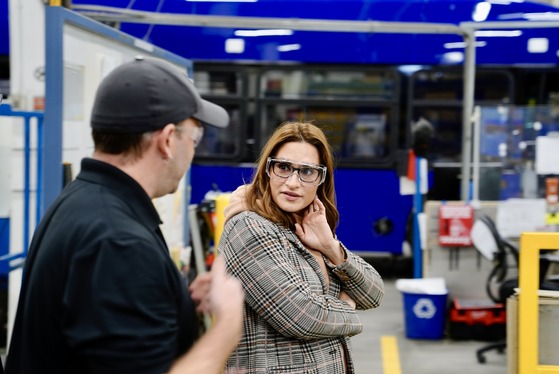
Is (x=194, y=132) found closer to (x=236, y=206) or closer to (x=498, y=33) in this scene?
(x=236, y=206)

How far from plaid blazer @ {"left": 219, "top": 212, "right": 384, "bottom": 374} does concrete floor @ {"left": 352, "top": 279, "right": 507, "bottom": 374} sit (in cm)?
404

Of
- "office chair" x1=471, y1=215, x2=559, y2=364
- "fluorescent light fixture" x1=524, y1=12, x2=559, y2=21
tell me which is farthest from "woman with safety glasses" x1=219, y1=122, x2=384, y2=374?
"fluorescent light fixture" x1=524, y1=12, x2=559, y2=21

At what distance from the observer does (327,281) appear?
2.91m

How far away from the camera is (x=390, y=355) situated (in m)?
7.30

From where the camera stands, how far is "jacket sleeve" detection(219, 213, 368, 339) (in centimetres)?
268

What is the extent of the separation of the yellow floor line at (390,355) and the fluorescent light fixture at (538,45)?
15.0ft

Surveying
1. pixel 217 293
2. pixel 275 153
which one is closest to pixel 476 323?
pixel 275 153

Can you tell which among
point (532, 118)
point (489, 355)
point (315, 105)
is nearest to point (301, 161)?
point (489, 355)

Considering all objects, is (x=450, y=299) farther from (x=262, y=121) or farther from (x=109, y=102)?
(x=109, y=102)

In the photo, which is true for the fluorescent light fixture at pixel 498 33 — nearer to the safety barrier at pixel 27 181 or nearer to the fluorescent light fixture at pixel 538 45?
the fluorescent light fixture at pixel 538 45

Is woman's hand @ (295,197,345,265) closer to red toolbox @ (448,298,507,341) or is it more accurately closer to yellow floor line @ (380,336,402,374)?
yellow floor line @ (380,336,402,374)

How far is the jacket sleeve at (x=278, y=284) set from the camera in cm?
268

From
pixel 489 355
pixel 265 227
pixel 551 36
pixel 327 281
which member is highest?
pixel 551 36

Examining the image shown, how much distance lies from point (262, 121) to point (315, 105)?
696 millimetres
